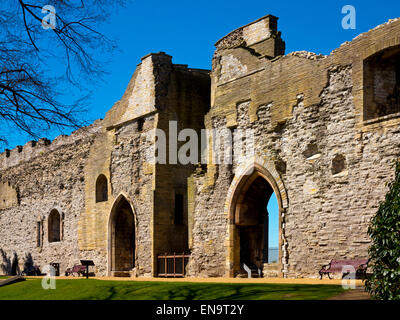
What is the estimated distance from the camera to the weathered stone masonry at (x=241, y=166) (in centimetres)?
1469

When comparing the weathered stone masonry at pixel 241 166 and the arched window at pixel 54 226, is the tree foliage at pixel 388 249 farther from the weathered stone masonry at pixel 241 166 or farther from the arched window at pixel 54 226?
the arched window at pixel 54 226

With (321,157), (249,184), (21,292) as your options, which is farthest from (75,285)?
(321,157)

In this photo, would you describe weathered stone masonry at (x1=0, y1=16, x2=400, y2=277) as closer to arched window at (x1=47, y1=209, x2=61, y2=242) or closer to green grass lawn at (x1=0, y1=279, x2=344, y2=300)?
arched window at (x1=47, y1=209, x2=61, y2=242)

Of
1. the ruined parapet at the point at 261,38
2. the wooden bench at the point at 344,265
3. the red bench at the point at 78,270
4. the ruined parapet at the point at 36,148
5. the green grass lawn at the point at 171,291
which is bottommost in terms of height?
the red bench at the point at 78,270

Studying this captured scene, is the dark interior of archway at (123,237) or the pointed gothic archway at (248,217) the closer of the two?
the pointed gothic archway at (248,217)

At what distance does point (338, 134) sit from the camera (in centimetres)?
1510

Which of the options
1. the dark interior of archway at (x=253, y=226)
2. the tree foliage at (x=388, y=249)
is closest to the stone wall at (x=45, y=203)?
the dark interior of archway at (x=253, y=226)

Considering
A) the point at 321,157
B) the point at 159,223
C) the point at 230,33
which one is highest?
the point at 230,33

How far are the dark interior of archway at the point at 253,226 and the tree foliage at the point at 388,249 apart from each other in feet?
30.9

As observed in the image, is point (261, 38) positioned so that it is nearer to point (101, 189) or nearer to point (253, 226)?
point (253, 226)

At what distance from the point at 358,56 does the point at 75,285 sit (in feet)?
29.5

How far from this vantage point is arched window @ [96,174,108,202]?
25602mm

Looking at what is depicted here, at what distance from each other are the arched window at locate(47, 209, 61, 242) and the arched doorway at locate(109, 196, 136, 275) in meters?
6.08

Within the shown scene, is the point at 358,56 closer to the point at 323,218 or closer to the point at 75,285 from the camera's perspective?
the point at 323,218
